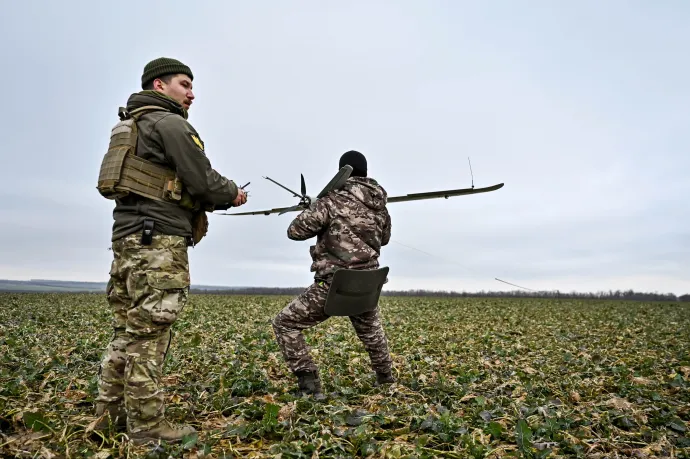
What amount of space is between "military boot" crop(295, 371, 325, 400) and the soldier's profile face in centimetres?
316

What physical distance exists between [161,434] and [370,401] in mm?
2446

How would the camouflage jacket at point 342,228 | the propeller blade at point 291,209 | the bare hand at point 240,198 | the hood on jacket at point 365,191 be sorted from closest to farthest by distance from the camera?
the bare hand at point 240,198 → the camouflage jacket at point 342,228 → the hood on jacket at point 365,191 → the propeller blade at point 291,209

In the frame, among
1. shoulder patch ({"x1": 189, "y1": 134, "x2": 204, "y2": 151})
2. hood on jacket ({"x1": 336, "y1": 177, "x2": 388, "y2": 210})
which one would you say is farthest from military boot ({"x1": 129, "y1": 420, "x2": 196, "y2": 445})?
hood on jacket ({"x1": 336, "y1": 177, "x2": 388, "y2": 210})

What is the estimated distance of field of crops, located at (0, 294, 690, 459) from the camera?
425cm

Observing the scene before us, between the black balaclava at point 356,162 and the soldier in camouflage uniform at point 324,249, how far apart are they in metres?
0.02

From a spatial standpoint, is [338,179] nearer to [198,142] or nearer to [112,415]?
[198,142]

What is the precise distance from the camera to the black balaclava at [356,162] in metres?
5.95

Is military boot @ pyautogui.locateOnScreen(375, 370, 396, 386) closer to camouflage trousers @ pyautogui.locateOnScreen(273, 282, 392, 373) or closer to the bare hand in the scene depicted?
camouflage trousers @ pyautogui.locateOnScreen(273, 282, 392, 373)

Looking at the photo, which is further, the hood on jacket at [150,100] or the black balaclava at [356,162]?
the black balaclava at [356,162]

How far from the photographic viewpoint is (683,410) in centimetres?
603

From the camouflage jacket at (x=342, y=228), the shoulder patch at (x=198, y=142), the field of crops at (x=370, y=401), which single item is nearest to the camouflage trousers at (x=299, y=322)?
the camouflage jacket at (x=342, y=228)

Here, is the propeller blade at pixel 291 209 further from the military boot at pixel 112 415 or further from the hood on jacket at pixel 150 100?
the military boot at pixel 112 415

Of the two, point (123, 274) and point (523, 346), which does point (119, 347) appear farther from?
point (523, 346)

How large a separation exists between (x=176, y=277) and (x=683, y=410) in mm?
6019
